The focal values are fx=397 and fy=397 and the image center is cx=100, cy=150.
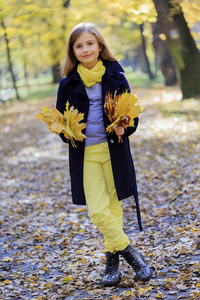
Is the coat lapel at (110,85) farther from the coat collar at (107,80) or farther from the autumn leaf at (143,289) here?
the autumn leaf at (143,289)

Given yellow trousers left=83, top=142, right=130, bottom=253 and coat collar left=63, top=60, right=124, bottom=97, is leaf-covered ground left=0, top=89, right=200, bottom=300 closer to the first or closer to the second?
coat collar left=63, top=60, right=124, bottom=97

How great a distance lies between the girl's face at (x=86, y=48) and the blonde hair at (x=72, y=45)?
1.3 inches

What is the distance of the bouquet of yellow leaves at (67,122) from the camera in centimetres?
324

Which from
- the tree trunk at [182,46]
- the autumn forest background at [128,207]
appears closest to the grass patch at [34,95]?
the autumn forest background at [128,207]

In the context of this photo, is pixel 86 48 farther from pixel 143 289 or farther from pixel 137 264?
pixel 143 289

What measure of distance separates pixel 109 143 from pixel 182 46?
968cm

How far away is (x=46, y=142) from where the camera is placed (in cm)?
1258

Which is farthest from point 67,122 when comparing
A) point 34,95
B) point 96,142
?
point 34,95

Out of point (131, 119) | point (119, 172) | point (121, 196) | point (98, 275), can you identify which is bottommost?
point (98, 275)

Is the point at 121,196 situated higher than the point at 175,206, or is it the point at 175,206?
the point at 121,196

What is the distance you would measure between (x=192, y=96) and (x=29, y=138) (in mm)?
5624

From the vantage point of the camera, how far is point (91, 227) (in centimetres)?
552

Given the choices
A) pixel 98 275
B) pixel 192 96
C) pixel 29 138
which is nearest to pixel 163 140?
pixel 192 96

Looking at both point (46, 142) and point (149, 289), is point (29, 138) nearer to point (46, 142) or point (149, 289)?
point (46, 142)
